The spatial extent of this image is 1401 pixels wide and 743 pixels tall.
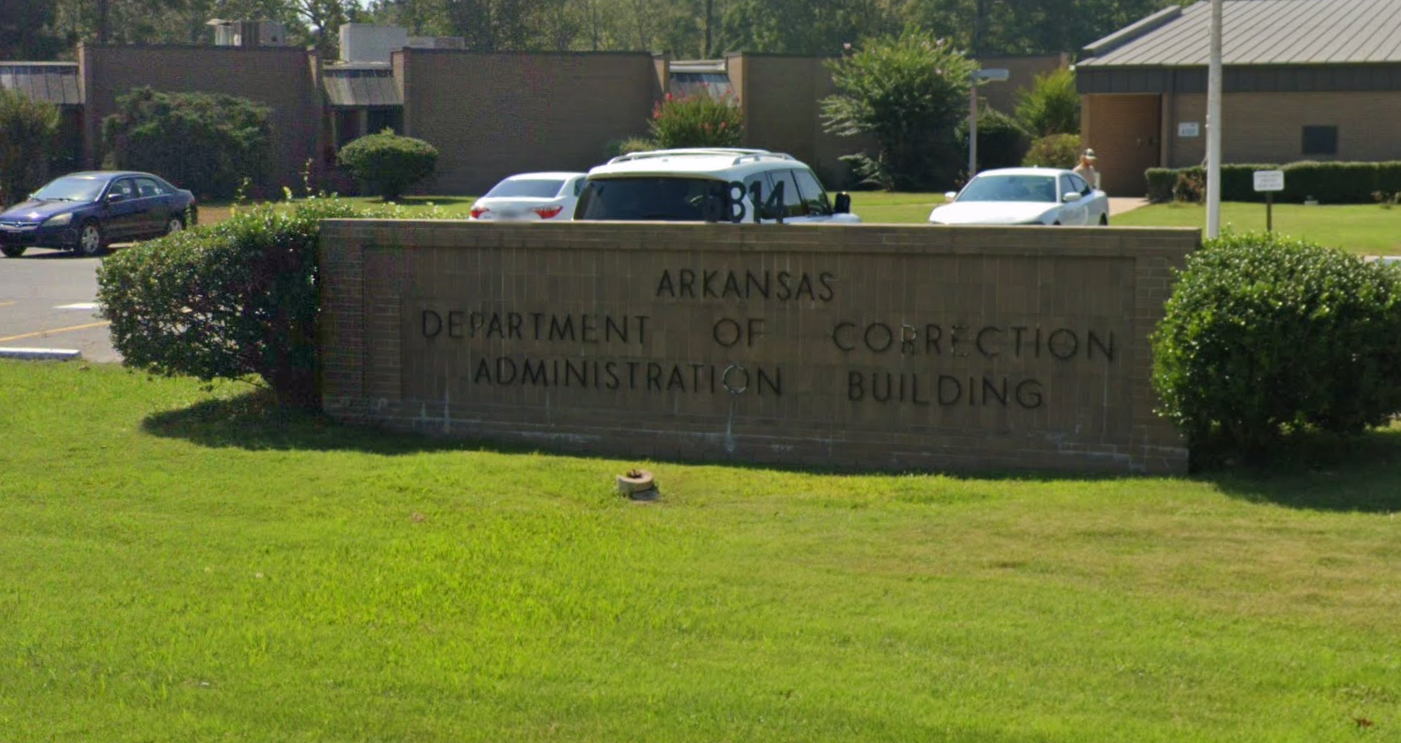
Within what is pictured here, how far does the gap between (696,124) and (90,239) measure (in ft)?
74.5

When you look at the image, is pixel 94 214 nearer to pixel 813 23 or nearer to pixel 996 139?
pixel 996 139

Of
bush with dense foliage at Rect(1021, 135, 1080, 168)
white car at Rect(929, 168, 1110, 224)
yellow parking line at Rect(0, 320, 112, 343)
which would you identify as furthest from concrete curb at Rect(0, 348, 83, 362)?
bush with dense foliage at Rect(1021, 135, 1080, 168)

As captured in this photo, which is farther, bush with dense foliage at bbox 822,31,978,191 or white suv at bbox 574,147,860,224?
bush with dense foliage at bbox 822,31,978,191

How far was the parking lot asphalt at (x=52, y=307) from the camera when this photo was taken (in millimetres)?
15953

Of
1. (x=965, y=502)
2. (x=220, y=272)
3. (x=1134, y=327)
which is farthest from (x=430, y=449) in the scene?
(x=1134, y=327)

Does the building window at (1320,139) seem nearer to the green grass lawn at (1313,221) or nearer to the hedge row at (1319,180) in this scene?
the hedge row at (1319,180)

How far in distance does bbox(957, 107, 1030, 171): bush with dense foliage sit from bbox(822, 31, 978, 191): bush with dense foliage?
0.79 metres

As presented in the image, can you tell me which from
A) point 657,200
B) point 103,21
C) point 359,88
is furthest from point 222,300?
point 103,21

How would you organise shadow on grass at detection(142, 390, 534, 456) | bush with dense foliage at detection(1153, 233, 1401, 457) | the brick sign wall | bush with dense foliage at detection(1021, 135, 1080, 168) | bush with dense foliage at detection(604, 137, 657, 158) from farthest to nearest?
bush with dense foliage at detection(604, 137, 657, 158), bush with dense foliage at detection(1021, 135, 1080, 168), shadow on grass at detection(142, 390, 534, 456), the brick sign wall, bush with dense foliage at detection(1153, 233, 1401, 457)

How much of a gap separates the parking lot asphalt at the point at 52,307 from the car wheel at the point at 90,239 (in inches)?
9.9

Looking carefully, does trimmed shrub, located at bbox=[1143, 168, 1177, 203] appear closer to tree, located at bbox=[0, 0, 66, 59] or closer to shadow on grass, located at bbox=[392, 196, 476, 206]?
shadow on grass, located at bbox=[392, 196, 476, 206]

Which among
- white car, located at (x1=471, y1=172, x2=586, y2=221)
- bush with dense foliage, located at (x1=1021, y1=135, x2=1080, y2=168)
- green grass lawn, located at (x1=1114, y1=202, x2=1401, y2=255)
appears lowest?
green grass lawn, located at (x1=1114, y1=202, x2=1401, y2=255)

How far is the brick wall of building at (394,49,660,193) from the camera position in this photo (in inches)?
2060

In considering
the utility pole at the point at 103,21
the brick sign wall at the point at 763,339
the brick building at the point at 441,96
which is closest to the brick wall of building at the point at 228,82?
the brick building at the point at 441,96
